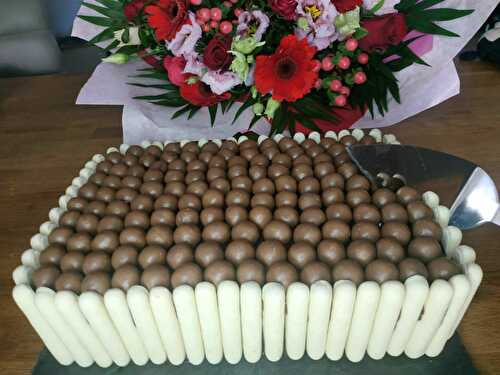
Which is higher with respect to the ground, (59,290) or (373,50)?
(373,50)

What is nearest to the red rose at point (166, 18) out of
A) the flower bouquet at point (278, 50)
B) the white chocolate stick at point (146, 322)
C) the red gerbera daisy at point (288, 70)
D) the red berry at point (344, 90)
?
the flower bouquet at point (278, 50)

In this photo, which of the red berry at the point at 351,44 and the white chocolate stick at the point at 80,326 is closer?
the white chocolate stick at the point at 80,326

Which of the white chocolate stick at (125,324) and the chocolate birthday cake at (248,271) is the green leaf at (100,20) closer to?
the chocolate birthday cake at (248,271)

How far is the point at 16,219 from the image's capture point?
0.61m

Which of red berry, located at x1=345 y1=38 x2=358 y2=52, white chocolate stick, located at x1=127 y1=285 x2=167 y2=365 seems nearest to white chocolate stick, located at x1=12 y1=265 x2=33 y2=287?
white chocolate stick, located at x1=127 y1=285 x2=167 y2=365

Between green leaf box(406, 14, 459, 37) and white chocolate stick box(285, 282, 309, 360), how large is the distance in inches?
15.5

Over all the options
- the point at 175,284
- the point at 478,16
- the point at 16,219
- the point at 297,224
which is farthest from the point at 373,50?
the point at 16,219

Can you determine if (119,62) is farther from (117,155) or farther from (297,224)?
(297,224)

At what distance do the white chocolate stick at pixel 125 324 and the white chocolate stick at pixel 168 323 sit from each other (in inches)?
0.9

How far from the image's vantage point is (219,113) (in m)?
0.67

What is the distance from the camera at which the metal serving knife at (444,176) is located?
0.48m

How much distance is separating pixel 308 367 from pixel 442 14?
454 millimetres

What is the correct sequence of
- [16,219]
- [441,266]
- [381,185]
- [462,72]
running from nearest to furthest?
1. [441,266]
2. [381,185]
3. [16,219]
4. [462,72]

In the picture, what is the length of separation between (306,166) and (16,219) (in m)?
0.40
